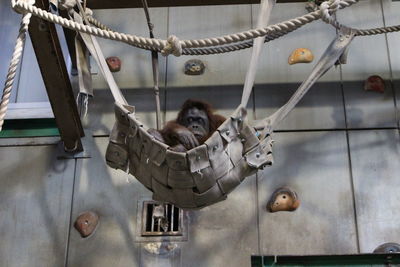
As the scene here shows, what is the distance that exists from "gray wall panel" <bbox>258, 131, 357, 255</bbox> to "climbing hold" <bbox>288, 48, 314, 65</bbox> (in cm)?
50

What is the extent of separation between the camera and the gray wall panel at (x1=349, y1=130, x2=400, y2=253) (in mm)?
3430

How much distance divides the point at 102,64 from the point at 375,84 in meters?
1.80

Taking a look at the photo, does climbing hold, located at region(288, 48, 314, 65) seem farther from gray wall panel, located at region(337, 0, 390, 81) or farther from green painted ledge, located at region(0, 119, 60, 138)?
green painted ledge, located at region(0, 119, 60, 138)

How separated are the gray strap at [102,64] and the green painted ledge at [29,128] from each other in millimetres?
963

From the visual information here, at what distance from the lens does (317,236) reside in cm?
344

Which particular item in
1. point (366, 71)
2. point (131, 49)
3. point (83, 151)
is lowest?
point (83, 151)

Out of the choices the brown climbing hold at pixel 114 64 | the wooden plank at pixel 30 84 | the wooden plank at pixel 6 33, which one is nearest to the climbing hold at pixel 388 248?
the brown climbing hold at pixel 114 64

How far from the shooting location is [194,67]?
3924 mm

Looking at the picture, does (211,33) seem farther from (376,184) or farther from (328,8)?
(328,8)

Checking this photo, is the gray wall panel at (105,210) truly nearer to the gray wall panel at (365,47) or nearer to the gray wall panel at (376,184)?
the gray wall panel at (376,184)

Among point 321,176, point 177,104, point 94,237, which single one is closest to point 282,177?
point 321,176

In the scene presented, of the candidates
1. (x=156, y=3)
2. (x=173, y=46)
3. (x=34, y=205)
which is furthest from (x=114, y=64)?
(x=173, y=46)

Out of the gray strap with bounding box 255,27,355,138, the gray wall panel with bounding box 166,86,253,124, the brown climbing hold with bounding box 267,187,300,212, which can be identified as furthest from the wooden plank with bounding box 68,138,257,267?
the gray strap with bounding box 255,27,355,138

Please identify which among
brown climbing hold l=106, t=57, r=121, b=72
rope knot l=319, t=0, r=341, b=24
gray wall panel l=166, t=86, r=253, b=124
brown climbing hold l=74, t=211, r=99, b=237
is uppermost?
brown climbing hold l=106, t=57, r=121, b=72
